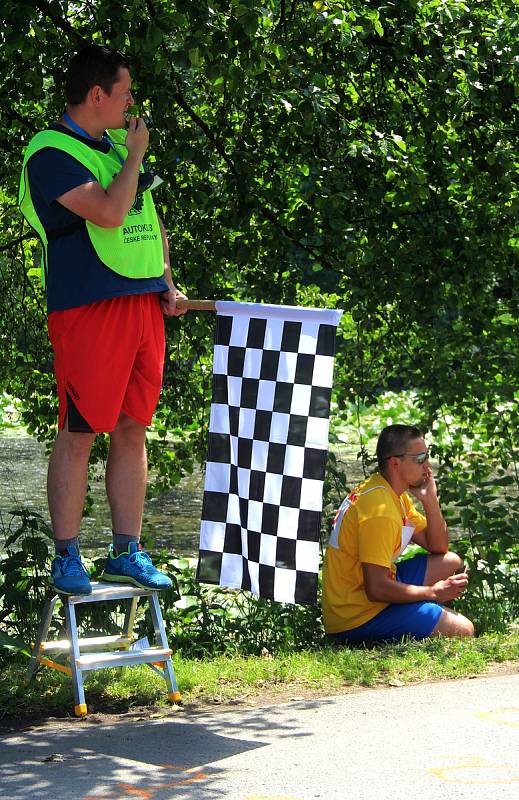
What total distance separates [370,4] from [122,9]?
1.62 metres

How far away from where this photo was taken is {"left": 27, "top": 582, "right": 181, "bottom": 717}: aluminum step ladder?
4.79 m

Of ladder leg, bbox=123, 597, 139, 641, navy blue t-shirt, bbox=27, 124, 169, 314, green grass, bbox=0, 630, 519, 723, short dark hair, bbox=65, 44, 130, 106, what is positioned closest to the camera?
navy blue t-shirt, bbox=27, 124, 169, 314

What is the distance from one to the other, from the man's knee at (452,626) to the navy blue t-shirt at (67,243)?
254 centimetres

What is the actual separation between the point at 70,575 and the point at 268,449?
1.02m

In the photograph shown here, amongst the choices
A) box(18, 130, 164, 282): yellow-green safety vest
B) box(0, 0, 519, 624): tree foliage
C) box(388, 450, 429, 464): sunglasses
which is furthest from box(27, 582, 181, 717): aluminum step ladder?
box(0, 0, 519, 624): tree foliage

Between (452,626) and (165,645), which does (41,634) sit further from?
(452,626)

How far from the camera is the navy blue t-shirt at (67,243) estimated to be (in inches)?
185

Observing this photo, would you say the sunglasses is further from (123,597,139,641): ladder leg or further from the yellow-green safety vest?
the yellow-green safety vest

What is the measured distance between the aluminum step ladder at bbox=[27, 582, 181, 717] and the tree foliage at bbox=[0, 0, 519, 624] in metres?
2.28

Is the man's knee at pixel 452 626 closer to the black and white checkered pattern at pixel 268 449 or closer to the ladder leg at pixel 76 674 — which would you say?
the black and white checkered pattern at pixel 268 449

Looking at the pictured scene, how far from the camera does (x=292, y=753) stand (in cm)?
429

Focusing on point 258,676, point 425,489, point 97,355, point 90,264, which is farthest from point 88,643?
point 425,489

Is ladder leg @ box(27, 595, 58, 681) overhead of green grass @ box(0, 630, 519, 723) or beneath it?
overhead

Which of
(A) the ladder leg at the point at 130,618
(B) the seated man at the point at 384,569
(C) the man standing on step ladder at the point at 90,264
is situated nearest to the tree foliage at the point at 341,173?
(C) the man standing on step ladder at the point at 90,264
